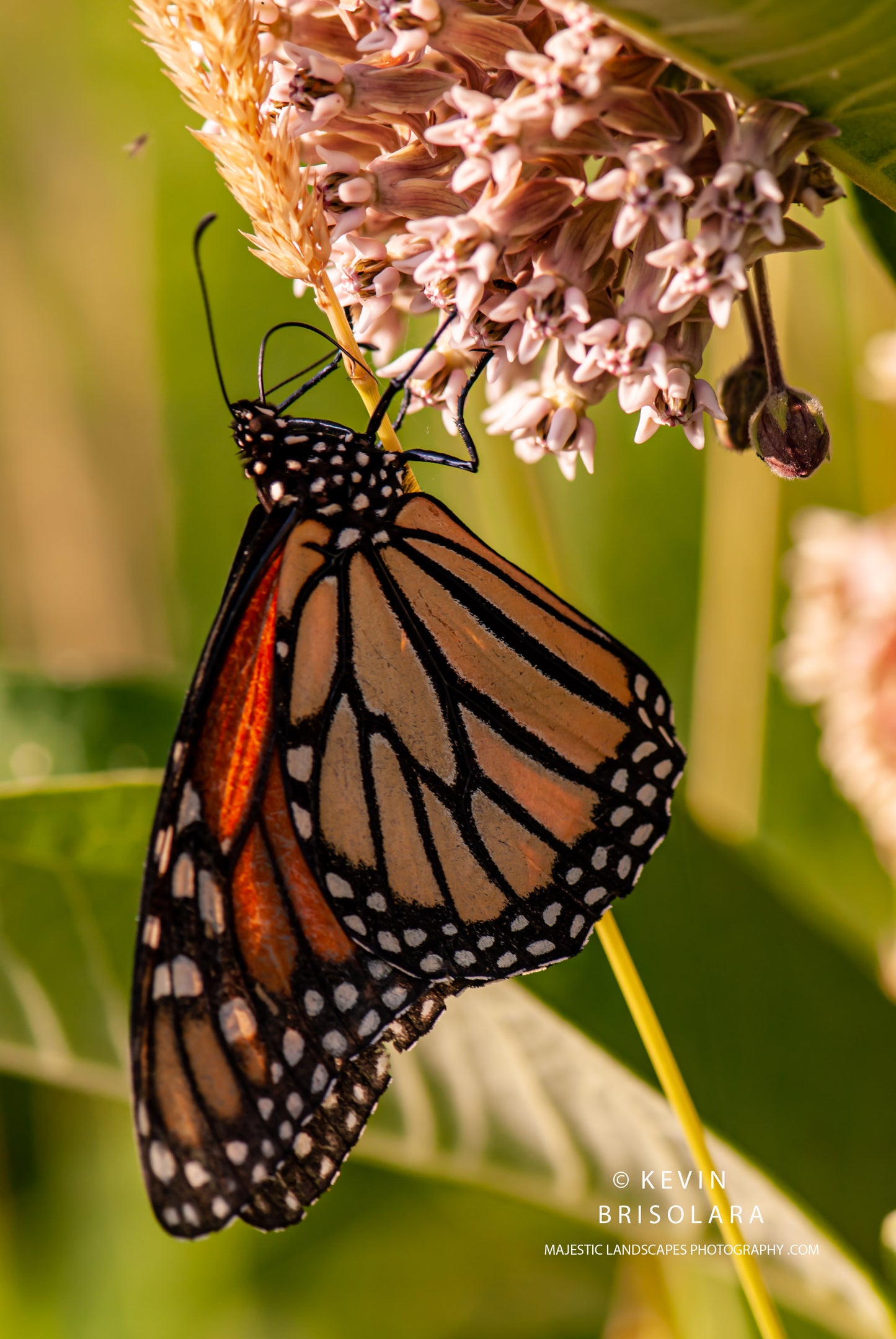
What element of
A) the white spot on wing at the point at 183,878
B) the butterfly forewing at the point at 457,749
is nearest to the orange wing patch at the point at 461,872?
the butterfly forewing at the point at 457,749

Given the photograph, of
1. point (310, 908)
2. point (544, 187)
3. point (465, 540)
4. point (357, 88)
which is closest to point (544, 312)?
point (544, 187)

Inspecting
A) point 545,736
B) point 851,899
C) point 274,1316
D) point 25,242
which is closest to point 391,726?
point 545,736

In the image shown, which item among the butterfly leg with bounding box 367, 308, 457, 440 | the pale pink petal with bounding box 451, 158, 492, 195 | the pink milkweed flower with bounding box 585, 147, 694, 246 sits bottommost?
the butterfly leg with bounding box 367, 308, 457, 440

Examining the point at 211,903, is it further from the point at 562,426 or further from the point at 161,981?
the point at 562,426

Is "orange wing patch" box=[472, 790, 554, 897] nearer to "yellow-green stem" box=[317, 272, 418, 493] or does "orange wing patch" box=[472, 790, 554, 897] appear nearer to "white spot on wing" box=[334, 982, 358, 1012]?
"white spot on wing" box=[334, 982, 358, 1012]

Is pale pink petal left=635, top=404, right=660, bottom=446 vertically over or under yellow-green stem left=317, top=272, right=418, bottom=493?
under

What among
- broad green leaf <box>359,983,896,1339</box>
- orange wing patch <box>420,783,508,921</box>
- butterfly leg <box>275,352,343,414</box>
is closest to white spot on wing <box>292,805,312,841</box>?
orange wing patch <box>420,783,508,921</box>
